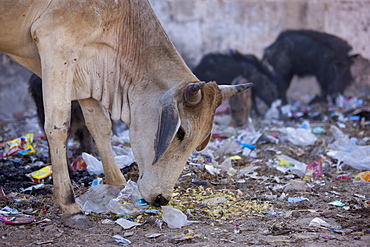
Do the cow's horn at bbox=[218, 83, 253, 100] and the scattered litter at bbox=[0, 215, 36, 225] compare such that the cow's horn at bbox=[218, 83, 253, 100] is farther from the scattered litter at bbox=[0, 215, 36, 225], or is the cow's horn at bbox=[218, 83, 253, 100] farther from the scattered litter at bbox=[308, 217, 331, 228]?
the scattered litter at bbox=[0, 215, 36, 225]

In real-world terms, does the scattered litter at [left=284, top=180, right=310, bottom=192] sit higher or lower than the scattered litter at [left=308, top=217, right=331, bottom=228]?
lower

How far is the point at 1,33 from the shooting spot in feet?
11.4

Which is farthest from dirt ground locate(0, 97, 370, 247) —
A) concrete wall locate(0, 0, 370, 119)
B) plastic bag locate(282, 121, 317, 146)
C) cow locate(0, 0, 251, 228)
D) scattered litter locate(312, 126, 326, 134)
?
concrete wall locate(0, 0, 370, 119)

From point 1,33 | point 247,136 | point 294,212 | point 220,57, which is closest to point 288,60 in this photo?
point 220,57

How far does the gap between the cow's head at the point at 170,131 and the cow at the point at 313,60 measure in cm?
814

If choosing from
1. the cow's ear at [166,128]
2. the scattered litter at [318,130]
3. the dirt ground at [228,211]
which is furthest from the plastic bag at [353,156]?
the cow's ear at [166,128]

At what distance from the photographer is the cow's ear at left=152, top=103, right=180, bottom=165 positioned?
314 cm

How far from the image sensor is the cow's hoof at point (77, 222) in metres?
3.28

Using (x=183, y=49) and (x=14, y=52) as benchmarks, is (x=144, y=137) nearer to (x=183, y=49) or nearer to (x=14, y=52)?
(x=14, y=52)

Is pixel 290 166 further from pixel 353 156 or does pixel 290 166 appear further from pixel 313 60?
pixel 313 60

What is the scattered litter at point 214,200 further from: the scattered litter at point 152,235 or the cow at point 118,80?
the scattered litter at point 152,235

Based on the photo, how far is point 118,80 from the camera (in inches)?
147

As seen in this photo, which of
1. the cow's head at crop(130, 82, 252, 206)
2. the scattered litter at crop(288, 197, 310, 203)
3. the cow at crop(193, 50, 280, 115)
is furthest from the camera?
the cow at crop(193, 50, 280, 115)

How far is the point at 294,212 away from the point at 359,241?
0.79m
